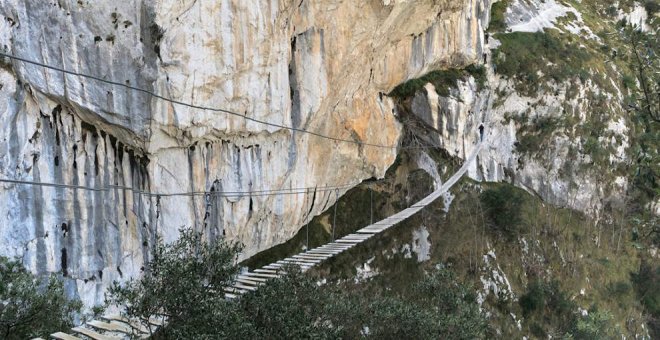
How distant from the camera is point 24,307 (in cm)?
1113

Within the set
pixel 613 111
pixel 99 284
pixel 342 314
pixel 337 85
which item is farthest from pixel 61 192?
pixel 613 111

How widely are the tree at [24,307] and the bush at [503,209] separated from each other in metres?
27.5

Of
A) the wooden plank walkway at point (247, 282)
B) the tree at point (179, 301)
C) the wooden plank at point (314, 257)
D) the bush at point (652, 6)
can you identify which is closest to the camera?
the tree at point (179, 301)

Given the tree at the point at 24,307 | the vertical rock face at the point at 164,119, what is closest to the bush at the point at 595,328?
the vertical rock face at the point at 164,119

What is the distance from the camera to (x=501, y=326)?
1264 inches

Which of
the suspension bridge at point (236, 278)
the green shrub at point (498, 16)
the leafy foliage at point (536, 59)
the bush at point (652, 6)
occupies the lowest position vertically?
the suspension bridge at point (236, 278)

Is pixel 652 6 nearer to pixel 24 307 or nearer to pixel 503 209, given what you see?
pixel 503 209

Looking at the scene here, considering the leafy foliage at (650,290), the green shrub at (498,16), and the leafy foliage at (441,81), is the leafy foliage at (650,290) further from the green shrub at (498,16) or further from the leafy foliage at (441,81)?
the green shrub at (498,16)

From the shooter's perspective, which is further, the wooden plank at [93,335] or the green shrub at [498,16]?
the green shrub at [498,16]

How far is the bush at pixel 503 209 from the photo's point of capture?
3469cm

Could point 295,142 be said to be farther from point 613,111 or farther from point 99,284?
point 613,111

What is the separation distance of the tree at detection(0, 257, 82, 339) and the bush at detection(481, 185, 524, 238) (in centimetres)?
2754

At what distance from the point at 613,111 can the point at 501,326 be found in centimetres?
1920

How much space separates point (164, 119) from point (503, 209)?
24.4 m
